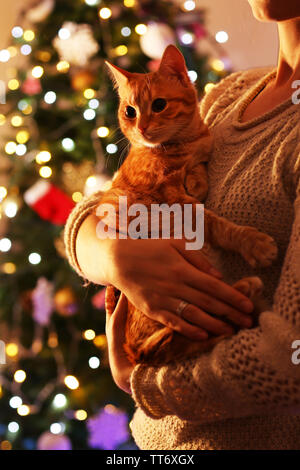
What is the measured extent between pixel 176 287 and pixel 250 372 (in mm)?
188

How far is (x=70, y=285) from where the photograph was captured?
2.29 metres

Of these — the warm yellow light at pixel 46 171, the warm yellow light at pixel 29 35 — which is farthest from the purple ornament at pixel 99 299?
the warm yellow light at pixel 29 35

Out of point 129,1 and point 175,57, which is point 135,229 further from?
point 129,1

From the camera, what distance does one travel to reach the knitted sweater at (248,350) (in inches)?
26.0

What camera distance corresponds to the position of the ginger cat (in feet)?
2.57

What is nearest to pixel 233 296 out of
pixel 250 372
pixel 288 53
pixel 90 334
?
pixel 250 372

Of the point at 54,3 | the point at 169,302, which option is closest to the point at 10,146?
the point at 54,3

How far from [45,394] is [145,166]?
1.81 meters

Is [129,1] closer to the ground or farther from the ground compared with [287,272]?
farther from the ground

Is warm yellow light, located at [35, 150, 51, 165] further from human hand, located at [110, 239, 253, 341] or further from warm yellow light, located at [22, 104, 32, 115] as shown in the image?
human hand, located at [110, 239, 253, 341]

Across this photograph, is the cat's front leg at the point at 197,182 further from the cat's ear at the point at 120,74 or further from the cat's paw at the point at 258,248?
the cat's ear at the point at 120,74

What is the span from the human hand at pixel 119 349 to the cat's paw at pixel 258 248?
0.28 meters

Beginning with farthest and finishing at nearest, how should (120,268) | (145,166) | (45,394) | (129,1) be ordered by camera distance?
(45,394)
(129,1)
(145,166)
(120,268)

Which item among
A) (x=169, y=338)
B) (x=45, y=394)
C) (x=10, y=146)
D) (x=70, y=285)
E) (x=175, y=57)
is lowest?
(x=45, y=394)
